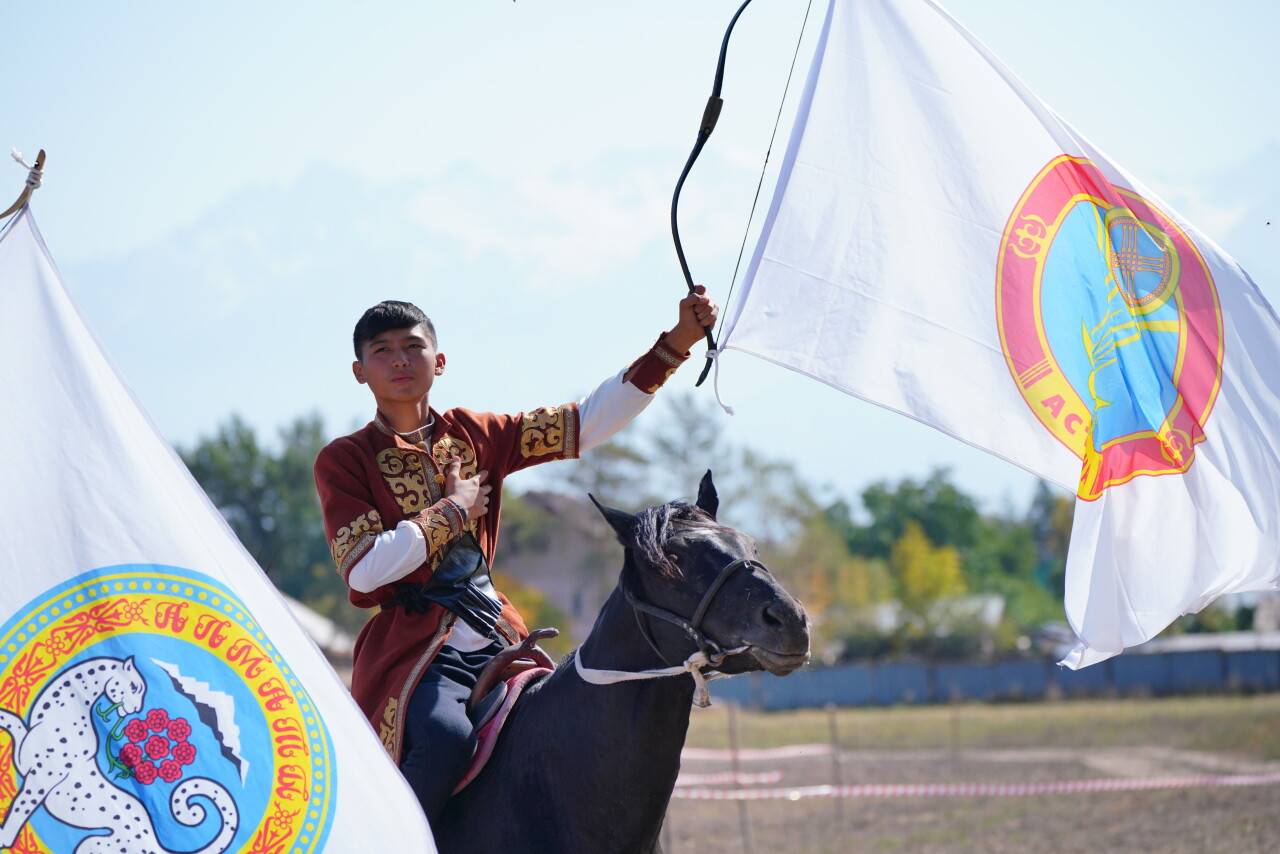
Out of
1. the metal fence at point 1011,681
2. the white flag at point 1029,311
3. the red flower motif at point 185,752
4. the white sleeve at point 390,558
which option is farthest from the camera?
the metal fence at point 1011,681

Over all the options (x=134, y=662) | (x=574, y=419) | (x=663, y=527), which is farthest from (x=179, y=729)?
(x=574, y=419)

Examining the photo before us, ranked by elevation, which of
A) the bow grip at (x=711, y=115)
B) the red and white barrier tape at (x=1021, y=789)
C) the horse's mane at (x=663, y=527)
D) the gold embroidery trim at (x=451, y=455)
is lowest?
the red and white barrier tape at (x=1021, y=789)

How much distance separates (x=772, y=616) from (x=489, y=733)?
1.17 m

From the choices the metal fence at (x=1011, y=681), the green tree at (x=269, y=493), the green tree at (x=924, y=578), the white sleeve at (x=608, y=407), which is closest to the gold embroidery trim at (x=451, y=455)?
the white sleeve at (x=608, y=407)

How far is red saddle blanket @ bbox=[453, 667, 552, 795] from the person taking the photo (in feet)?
15.2

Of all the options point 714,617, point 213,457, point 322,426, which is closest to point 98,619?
point 714,617

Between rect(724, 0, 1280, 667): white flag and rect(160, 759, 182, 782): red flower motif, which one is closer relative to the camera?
rect(160, 759, 182, 782): red flower motif

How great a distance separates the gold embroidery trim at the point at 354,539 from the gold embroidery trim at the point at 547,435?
28.3 inches

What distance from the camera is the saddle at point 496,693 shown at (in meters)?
4.64

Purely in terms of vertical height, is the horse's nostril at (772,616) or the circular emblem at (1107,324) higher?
the circular emblem at (1107,324)

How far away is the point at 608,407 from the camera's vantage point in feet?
17.3

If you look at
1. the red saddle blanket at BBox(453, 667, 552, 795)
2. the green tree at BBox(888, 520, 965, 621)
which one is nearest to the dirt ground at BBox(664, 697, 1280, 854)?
the red saddle blanket at BBox(453, 667, 552, 795)

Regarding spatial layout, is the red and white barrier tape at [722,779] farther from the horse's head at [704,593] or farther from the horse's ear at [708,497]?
the horse's head at [704,593]

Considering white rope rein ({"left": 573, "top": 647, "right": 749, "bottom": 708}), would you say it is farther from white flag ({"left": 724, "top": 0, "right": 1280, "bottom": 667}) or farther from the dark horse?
white flag ({"left": 724, "top": 0, "right": 1280, "bottom": 667})
